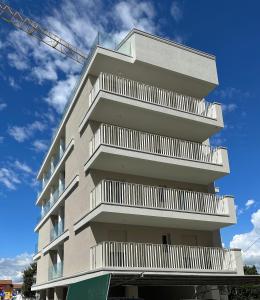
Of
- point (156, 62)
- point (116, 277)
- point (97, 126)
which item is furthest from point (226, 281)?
point (156, 62)

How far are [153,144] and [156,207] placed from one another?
369 cm

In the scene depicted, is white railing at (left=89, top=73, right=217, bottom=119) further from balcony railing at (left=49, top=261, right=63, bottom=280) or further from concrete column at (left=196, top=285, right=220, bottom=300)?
balcony railing at (left=49, top=261, right=63, bottom=280)

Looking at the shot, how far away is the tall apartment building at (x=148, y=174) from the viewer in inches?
797

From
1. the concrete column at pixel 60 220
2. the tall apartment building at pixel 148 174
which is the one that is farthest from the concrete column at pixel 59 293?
the concrete column at pixel 60 220

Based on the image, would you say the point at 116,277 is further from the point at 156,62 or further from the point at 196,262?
Answer: the point at 156,62

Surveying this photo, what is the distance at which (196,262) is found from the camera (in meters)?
21.3

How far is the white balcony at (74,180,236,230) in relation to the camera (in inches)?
787

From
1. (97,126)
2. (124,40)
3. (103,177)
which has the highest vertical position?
(124,40)

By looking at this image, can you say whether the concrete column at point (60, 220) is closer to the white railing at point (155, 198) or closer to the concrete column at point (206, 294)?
the white railing at point (155, 198)

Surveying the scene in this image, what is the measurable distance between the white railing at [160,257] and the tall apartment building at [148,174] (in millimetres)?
50

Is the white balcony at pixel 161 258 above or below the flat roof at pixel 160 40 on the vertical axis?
below

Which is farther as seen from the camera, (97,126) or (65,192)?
(65,192)

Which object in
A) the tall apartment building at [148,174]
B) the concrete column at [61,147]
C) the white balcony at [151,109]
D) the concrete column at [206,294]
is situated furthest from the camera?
the concrete column at [61,147]

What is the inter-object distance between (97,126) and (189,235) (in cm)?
825
